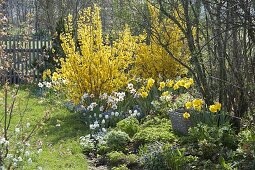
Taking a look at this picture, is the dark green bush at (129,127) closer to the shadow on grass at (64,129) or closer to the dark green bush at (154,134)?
the dark green bush at (154,134)

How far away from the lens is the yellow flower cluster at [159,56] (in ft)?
31.6

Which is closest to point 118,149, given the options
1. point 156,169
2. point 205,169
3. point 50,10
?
point 156,169

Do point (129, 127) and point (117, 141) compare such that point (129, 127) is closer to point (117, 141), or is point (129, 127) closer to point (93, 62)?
point (117, 141)

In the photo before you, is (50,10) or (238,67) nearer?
(238,67)

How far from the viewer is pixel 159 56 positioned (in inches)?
379

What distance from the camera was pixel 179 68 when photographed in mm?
9945

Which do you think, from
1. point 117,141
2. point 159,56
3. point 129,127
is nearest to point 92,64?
point 129,127

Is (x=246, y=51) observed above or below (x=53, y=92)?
above

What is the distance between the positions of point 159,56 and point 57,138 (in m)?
3.48

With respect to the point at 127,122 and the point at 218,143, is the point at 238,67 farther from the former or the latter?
the point at 127,122

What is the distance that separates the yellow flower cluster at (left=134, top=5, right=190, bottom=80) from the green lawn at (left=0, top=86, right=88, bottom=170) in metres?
1.97

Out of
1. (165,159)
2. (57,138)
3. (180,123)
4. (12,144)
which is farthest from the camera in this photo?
(57,138)

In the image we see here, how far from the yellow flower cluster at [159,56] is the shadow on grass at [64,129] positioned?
6.30 ft

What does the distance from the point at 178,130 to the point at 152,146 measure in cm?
94
